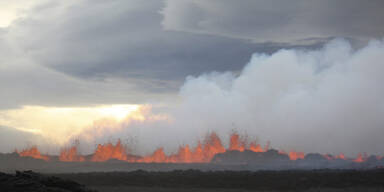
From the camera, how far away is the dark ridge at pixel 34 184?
140 feet

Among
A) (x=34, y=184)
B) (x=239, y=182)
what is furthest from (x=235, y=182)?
(x=34, y=184)

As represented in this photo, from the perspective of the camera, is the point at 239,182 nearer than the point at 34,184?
No

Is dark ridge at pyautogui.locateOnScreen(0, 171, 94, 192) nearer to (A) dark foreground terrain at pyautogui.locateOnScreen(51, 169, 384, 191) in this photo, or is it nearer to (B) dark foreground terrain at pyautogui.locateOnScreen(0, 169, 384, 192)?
(B) dark foreground terrain at pyautogui.locateOnScreen(0, 169, 384, 192)

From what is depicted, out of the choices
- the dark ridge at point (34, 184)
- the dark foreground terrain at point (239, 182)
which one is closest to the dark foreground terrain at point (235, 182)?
the dark foreground terrain at point (239, 182)

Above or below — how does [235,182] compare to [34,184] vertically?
below

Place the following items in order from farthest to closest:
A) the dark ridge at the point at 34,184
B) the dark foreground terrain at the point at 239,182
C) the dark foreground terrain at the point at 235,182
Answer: the dark foreground terrain at the point at 239,182, the dark foreground terrain at the point at 235,182, the dark ridge at the point at 34,184

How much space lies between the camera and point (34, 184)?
43.7 m

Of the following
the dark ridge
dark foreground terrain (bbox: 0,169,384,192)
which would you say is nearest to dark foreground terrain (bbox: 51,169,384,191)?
dark foreground terrain (bbox: 0,169,384,192)

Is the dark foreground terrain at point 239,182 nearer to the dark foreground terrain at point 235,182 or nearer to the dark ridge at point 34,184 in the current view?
the dark foreground terrain at point 235,182

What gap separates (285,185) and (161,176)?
1176 inches

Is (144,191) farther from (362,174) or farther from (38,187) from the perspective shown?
(362,174)

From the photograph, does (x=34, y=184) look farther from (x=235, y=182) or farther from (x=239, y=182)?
(x=239, y=182)

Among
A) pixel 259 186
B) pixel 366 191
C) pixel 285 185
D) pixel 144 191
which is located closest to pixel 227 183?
Answer: pixel 259 186

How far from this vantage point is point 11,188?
4281 centimetres
